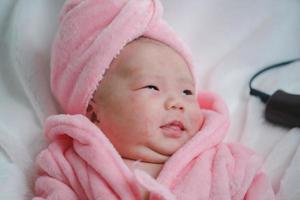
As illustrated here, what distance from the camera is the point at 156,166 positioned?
1123mm

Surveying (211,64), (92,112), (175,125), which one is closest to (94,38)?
(92,112)

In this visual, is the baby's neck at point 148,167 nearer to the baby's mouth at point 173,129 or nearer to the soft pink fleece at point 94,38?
the baby's mouth at point 173,129

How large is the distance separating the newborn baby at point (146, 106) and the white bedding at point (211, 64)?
211 millimetres

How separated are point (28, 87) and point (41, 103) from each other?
60mm

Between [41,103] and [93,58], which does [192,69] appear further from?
[41,103]

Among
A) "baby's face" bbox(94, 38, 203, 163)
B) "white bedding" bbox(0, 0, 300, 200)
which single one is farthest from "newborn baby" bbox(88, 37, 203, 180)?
"white bedding" bbox(0, 0, 300, 200)

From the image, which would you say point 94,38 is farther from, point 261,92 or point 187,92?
point 261,92

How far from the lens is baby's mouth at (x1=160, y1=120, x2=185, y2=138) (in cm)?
112

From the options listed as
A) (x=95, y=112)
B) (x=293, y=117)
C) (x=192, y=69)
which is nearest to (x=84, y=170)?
(x=95, y=112)

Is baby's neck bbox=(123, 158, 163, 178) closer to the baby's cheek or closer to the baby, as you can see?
the baby

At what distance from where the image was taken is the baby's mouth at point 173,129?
1.12m

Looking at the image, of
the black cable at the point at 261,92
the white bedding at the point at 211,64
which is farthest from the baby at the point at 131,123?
the black cable at the point at 261,92

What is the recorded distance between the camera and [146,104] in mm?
1117

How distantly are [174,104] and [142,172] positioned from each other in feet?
0.60
